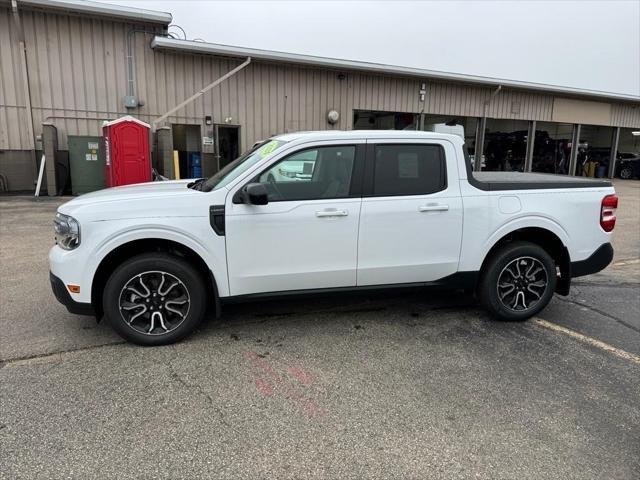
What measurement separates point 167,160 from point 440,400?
43.4ft

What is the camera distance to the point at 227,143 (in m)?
16.9

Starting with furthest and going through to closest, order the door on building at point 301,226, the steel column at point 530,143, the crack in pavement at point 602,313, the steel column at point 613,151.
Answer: the steel column at point 613,151
the steel column at point 530,143
the crack in pavement at point 602,313
the door on building at point 301,226

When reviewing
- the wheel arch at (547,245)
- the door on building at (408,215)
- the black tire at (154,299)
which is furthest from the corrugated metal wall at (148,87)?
the wheel arch at (547,245)

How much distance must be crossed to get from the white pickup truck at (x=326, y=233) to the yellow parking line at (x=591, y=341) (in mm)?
189

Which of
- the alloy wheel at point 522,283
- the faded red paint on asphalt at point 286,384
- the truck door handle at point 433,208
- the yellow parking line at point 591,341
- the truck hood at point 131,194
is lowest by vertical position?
the yellow parking line at point 591,341

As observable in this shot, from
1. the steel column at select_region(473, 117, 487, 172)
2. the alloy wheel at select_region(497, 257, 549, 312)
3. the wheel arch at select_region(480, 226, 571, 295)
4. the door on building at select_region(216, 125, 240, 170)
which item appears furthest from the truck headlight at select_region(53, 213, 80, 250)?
the steel column at select_region(473, 117, 487, 172)

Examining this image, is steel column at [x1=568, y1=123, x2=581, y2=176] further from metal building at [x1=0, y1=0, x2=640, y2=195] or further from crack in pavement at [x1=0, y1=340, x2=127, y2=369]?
crack in pavement at [x1=0, y1=340, x2=127, y2=369]

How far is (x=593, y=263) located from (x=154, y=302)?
4.18 m

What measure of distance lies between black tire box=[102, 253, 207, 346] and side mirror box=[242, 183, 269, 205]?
0.76 metres

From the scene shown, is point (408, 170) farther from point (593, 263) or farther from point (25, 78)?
point (25, 78)

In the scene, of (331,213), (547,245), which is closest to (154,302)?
(331,213)

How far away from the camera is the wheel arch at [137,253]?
152 inches

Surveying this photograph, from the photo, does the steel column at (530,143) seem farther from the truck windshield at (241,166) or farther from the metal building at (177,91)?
the truck windshield at (241,166)

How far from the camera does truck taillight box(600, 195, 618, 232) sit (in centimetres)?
473
